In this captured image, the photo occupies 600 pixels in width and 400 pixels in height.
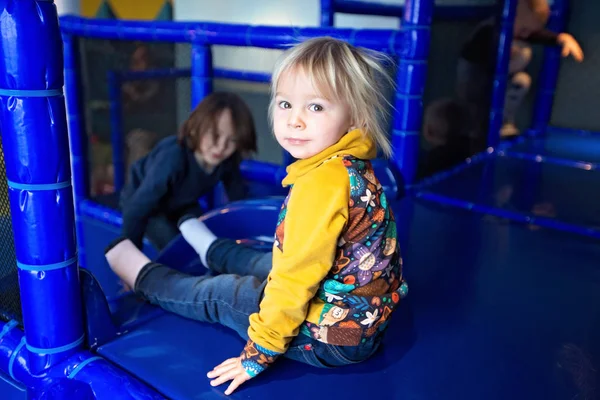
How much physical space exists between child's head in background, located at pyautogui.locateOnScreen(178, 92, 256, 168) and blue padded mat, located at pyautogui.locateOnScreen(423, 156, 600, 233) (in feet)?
2.42

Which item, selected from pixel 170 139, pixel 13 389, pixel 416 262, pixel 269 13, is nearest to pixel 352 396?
pixel 416 262

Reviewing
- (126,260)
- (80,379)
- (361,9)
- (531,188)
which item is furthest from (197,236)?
(361,9)

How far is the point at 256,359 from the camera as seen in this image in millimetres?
889

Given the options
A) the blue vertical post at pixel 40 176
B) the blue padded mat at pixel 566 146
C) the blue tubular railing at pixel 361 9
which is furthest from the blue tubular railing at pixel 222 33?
the blue padded mat at pixel 566 146

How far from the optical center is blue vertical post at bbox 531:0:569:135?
316cm

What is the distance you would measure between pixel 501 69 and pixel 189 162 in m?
1.54

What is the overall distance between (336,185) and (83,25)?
1.63 m

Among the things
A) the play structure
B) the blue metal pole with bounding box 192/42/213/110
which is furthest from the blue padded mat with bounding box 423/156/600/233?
the blue metal pole with bounding box 192/42/213/110

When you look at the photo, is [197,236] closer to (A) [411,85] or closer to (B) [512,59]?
(A) [411,85]

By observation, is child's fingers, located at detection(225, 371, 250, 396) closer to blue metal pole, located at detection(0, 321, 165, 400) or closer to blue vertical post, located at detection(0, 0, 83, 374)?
blue metal pole, located at detection(0, 321, 165, 400)

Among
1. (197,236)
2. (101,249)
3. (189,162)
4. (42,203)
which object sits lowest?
(101,249)

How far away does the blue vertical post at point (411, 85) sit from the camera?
68.9 inches

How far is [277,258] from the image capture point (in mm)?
864

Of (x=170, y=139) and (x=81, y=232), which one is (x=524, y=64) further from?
(x=81, y=232)
